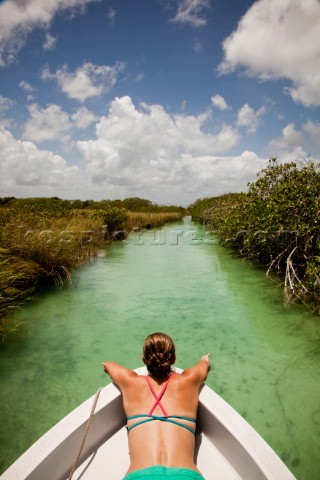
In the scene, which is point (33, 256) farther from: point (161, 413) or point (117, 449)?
point (161, 413)

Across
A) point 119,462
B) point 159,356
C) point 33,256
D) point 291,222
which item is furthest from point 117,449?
point 291,222

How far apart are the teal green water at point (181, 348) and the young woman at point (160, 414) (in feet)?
4.78

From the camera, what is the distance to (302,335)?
4.94 metres

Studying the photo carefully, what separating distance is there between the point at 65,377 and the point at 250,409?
259 centimetres

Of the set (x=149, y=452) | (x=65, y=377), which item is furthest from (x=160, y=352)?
(x=65, y=377)

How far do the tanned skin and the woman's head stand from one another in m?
0.08

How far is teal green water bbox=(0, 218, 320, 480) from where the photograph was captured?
3.09 metres

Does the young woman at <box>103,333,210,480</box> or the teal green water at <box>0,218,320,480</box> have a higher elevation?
the young woman at <box>103,333,210,480</box>

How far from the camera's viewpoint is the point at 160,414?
1995mm

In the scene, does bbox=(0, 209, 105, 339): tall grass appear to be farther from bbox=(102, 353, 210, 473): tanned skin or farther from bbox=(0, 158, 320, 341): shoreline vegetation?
bbox=(102, 353, 210, 473): tanned skin

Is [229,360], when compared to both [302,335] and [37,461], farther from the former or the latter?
[37,461]

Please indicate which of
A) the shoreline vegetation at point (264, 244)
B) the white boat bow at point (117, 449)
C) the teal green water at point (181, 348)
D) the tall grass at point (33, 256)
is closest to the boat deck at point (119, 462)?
the white boat bow at point (117, 449)

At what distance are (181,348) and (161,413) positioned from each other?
2681mm

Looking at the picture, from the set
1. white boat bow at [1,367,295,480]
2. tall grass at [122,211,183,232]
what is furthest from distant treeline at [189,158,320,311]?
tall grass at [122,211,183,232]
